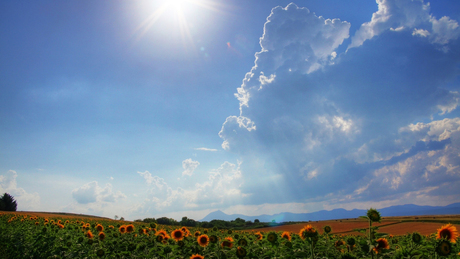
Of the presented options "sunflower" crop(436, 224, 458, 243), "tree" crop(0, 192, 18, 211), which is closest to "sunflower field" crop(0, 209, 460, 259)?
"sunflower" crop(436, 224, 458, 243)

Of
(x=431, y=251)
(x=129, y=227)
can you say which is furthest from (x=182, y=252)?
(x=431, y=251)

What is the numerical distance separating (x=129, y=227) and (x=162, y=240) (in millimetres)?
3229

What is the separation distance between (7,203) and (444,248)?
114 m

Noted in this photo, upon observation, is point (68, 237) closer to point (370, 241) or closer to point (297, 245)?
point (297, 245)

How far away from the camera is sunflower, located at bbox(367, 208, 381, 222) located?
4287mm

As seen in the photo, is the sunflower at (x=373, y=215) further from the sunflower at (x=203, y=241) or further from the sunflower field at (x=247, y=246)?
the sunflower at (x=203, y=241)

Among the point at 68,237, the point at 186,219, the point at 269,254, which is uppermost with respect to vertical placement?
the point at 269,254

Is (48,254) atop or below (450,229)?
below

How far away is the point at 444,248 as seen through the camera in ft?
12.7

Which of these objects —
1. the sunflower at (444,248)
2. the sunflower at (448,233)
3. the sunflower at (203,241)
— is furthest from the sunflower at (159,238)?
the sunflower at (448,233)

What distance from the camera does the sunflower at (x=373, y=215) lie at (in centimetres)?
429

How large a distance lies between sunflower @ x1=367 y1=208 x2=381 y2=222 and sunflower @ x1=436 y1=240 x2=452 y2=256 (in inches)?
36.0

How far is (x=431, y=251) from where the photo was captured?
411 centimetres

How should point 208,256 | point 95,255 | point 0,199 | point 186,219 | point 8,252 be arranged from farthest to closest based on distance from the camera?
1. point 0,199
2. point 186,219
3. point 8,252
4. point 95,255
5. point 208,256
